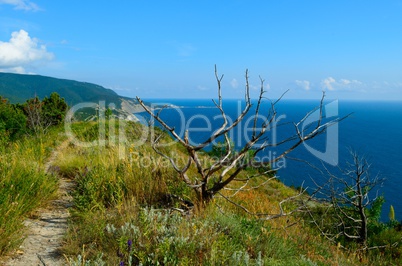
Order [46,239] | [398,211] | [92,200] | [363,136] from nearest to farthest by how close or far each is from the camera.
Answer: [46,239]
[92,200]
[398,211]
[363,136]

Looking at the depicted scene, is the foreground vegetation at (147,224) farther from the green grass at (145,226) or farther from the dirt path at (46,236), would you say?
the dirt path at (46,236)

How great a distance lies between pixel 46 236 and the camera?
163 inches

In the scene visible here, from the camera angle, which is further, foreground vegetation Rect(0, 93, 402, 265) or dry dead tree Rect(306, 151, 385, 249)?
dry dead tree Rect(306, 151, 385, 249)

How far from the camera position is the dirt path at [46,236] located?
3453mm

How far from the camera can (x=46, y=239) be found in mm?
4051

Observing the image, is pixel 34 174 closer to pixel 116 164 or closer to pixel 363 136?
pixel 116 164

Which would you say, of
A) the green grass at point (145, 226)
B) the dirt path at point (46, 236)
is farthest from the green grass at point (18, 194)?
the dirt path at point (46, 236)

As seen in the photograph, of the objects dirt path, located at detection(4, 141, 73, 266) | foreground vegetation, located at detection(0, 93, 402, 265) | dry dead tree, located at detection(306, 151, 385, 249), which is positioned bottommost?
dry dead tree, located at detection(306, 151, 385, 249)

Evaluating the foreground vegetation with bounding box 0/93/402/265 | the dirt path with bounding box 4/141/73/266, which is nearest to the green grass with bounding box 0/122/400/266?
the foreground vegetation with bounding box 0/93/402/265

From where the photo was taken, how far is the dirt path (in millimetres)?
3453

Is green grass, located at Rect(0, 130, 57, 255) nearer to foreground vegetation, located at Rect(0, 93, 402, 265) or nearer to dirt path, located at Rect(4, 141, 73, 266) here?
foreground vegetation, located at Rect(0, 93, 402, 265)

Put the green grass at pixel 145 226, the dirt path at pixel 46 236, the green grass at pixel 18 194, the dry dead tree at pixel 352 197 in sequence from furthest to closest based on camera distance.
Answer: the dry dead tree at pixel 352 197
the green grass at pixel 18 194
the dirt path at pixel 46 236
the green grass at pixel 145 226

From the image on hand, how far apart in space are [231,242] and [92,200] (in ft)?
8.19

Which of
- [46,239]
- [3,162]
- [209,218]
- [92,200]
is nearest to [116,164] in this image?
[92,200]
